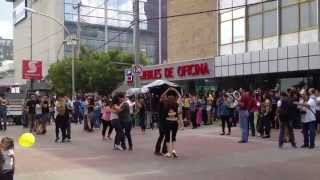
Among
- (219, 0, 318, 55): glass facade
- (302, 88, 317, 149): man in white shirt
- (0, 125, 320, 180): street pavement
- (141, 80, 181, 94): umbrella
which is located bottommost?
(0, 125, 320, 180): street pavement

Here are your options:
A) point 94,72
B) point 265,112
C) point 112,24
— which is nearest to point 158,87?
point 265,112

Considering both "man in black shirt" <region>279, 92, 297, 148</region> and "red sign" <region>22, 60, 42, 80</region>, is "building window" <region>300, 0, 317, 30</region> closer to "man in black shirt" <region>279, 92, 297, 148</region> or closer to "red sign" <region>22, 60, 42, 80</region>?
"man in black shirt" <region>279, 92, 297, 148</region>

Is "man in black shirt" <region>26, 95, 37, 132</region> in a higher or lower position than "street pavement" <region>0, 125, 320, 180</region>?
higher

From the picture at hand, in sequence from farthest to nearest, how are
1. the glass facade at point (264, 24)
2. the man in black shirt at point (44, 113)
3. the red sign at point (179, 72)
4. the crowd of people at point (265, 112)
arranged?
the red sign at point (179, 72), the glass facade at point (264, 24), the man in black shirt at point (44, 113), the crowd of people at point (265, 112)

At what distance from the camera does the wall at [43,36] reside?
99.4m

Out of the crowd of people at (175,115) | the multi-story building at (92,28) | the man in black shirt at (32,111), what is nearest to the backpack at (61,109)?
Answer: the crowd of people at (175,115)

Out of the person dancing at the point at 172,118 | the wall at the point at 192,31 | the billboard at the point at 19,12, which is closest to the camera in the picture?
the person dancing at the point at 172,118

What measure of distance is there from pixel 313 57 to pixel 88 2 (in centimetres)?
7606

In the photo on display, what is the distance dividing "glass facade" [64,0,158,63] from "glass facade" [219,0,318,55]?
57.1 m

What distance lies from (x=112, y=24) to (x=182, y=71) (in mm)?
63704

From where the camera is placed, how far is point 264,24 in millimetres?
36875

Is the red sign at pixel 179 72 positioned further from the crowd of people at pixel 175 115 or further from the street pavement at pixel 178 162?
the street pavement at pixel 178 162

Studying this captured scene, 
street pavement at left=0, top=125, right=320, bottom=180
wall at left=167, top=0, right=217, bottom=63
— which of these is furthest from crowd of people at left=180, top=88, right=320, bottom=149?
wall at left=167, top=0, right=217, bottom=63

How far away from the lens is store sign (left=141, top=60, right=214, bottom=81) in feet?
131
